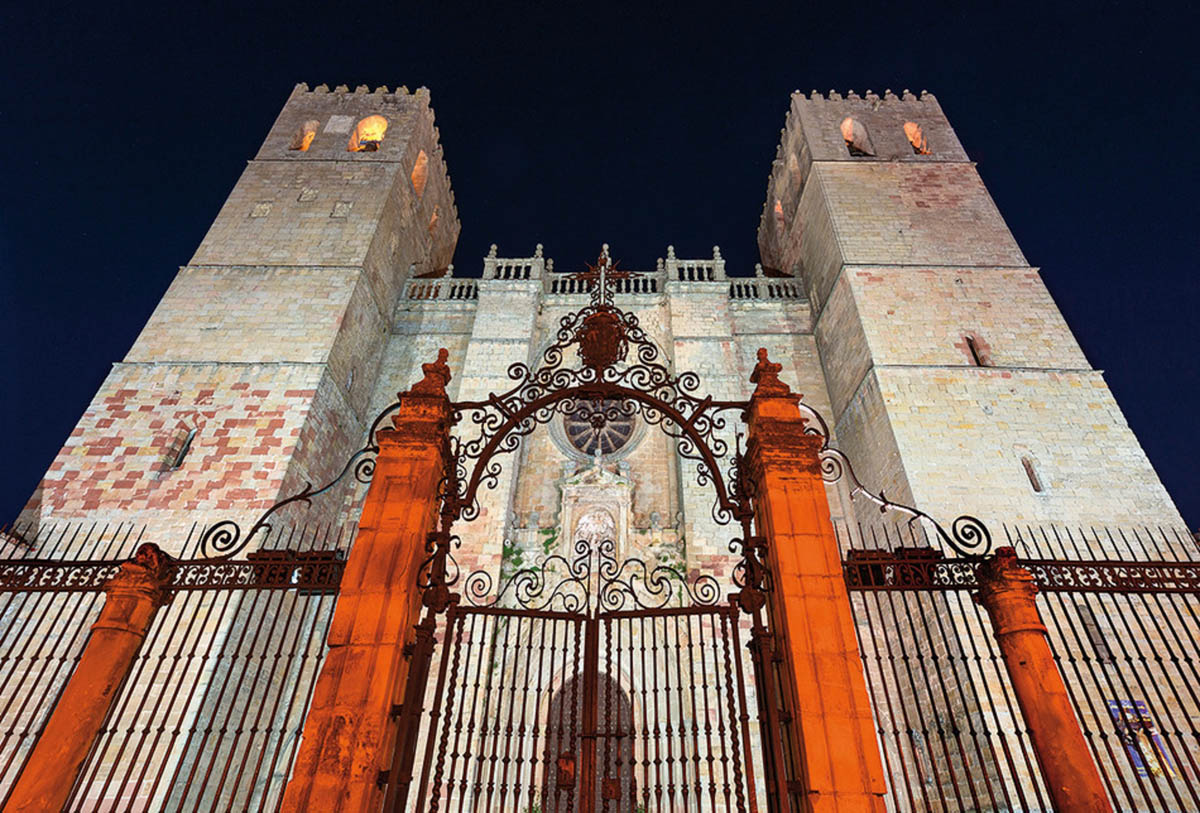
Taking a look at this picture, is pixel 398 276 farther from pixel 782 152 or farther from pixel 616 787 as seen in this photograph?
pixel 616 787

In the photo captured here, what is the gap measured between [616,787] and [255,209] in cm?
1496

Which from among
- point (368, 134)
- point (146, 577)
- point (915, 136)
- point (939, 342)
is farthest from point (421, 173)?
point (146, 577)

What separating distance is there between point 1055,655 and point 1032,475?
5.84 meters

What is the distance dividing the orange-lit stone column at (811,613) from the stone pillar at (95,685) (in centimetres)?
469

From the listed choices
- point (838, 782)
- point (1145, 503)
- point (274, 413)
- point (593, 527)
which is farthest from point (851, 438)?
point (274, 413)

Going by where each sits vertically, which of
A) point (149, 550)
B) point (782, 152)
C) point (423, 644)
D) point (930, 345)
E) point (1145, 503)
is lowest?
point (423, 644)

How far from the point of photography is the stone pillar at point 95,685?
4188 mm

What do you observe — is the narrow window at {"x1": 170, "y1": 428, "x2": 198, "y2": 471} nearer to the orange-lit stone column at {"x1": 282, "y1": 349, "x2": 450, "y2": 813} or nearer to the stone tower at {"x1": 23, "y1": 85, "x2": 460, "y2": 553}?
the stone tower at {"x1": 23, "y1": 85, "x2": 460, "y2": 553}

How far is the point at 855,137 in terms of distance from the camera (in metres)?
17.6

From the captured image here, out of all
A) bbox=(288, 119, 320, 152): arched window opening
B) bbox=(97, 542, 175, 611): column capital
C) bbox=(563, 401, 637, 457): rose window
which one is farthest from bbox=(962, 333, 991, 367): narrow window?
bbox=(288, 119, 320, 152): arched window opening

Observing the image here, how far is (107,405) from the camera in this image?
10945 mm

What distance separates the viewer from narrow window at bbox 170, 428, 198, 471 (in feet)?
34.2

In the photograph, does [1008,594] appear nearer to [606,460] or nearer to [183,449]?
[606,460]

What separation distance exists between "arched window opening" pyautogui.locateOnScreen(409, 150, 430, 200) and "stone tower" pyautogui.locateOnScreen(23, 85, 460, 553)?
0.13 meters
